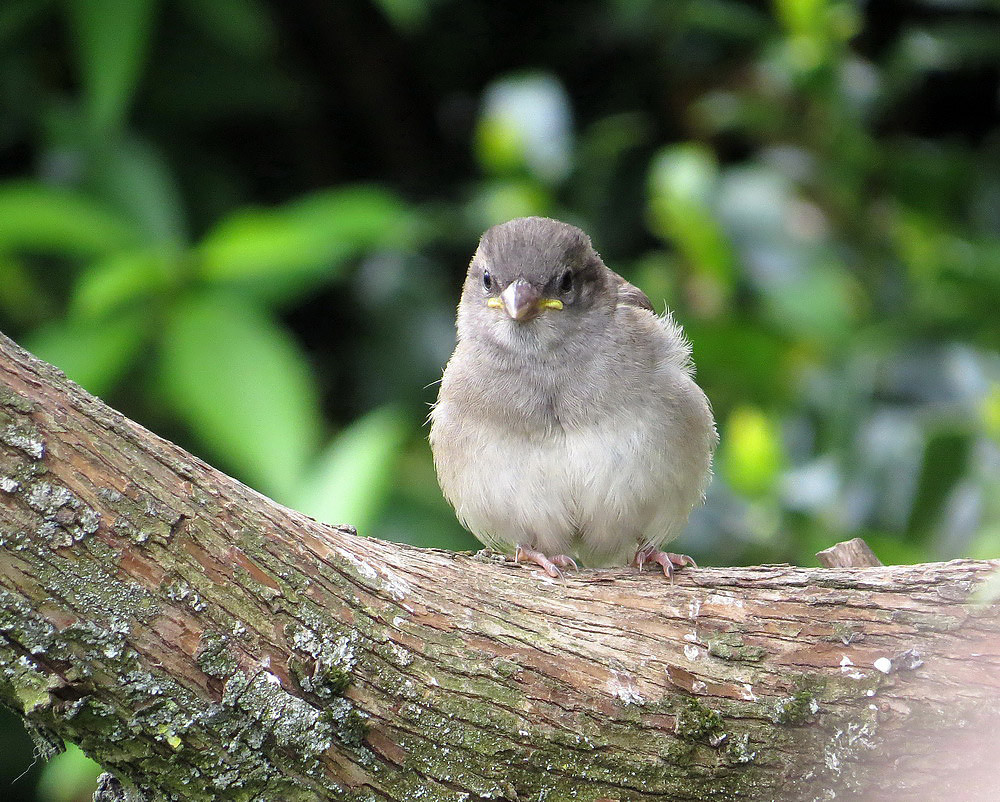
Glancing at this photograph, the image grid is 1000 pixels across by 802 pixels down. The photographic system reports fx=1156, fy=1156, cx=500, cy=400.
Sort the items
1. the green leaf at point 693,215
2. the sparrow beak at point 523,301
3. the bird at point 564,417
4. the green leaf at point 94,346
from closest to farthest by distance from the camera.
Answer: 1. the bird at point 564,417
2. the sparrow beak at point 523,301
3. the green leaf at point 94,346
4. the green leaf at point 693,215

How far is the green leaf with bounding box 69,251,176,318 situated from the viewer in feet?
14.5

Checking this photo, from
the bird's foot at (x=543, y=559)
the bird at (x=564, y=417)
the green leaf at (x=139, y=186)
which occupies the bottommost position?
the bird's foot at (x=543, y=559)

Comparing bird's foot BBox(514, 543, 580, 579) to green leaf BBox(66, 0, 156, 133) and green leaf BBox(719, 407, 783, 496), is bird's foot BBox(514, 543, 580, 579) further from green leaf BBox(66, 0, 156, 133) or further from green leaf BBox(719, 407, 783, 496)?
green leaf BBox(66, 0, 156, 133)

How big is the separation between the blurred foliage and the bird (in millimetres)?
830

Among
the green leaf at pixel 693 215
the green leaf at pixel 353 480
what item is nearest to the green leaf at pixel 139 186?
the green leaf at pixel 353 480

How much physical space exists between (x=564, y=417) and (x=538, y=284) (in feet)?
1.46

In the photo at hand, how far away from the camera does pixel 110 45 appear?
4777 millimetres

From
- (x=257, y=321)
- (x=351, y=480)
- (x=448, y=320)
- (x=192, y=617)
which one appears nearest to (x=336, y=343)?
(x=448, y=320)

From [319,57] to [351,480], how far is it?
2.90 meters

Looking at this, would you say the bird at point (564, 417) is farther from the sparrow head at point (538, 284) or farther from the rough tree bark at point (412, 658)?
the rough tree bark at point (412, 658)

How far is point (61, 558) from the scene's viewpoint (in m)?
2.20

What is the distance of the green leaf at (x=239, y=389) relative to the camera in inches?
177

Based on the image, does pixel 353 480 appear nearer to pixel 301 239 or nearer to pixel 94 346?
pixel 301 239

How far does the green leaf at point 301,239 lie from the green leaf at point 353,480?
30.1 inches
